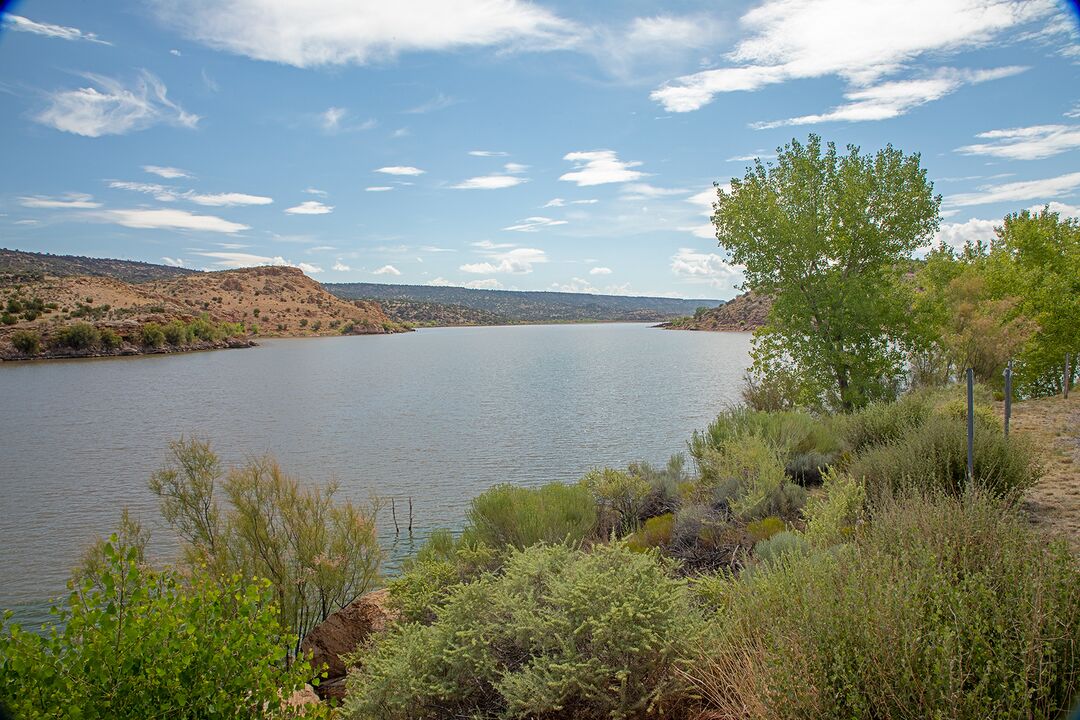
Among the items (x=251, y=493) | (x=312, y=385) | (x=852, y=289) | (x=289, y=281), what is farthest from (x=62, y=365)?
(x=289, y=281)

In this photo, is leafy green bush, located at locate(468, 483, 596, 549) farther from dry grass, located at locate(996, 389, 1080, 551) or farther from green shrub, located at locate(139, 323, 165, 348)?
green shrub, located at locate(139, 323, 165, 348)

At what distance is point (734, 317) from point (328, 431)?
351 feet

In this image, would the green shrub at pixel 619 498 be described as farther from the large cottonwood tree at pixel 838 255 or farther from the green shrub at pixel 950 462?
the large cottonwood tree at pixel 838 255

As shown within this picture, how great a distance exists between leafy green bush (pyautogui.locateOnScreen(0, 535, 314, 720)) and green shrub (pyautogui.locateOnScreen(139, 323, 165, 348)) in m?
81.3

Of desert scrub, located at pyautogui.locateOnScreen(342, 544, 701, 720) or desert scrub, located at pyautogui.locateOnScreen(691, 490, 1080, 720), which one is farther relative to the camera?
desert scrub, located at pyautogui.locateOnScreen(342, 544, 701, 720)

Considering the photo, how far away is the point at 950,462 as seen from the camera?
8500mm

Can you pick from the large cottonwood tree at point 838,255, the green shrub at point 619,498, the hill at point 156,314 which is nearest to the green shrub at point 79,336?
the hill at point 156,314

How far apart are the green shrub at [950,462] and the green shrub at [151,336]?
8053cm

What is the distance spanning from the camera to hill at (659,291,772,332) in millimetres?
112250

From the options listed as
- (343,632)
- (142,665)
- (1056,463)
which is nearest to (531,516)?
(343,632)

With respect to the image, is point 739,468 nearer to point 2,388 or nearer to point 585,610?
point 585,610

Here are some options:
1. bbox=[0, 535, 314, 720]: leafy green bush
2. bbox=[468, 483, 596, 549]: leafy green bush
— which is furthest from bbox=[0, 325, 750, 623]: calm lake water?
bbox=[0, 535, 314, 720]: leafy green bush

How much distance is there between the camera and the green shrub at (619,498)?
1090 cm

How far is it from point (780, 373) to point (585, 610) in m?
16.3
